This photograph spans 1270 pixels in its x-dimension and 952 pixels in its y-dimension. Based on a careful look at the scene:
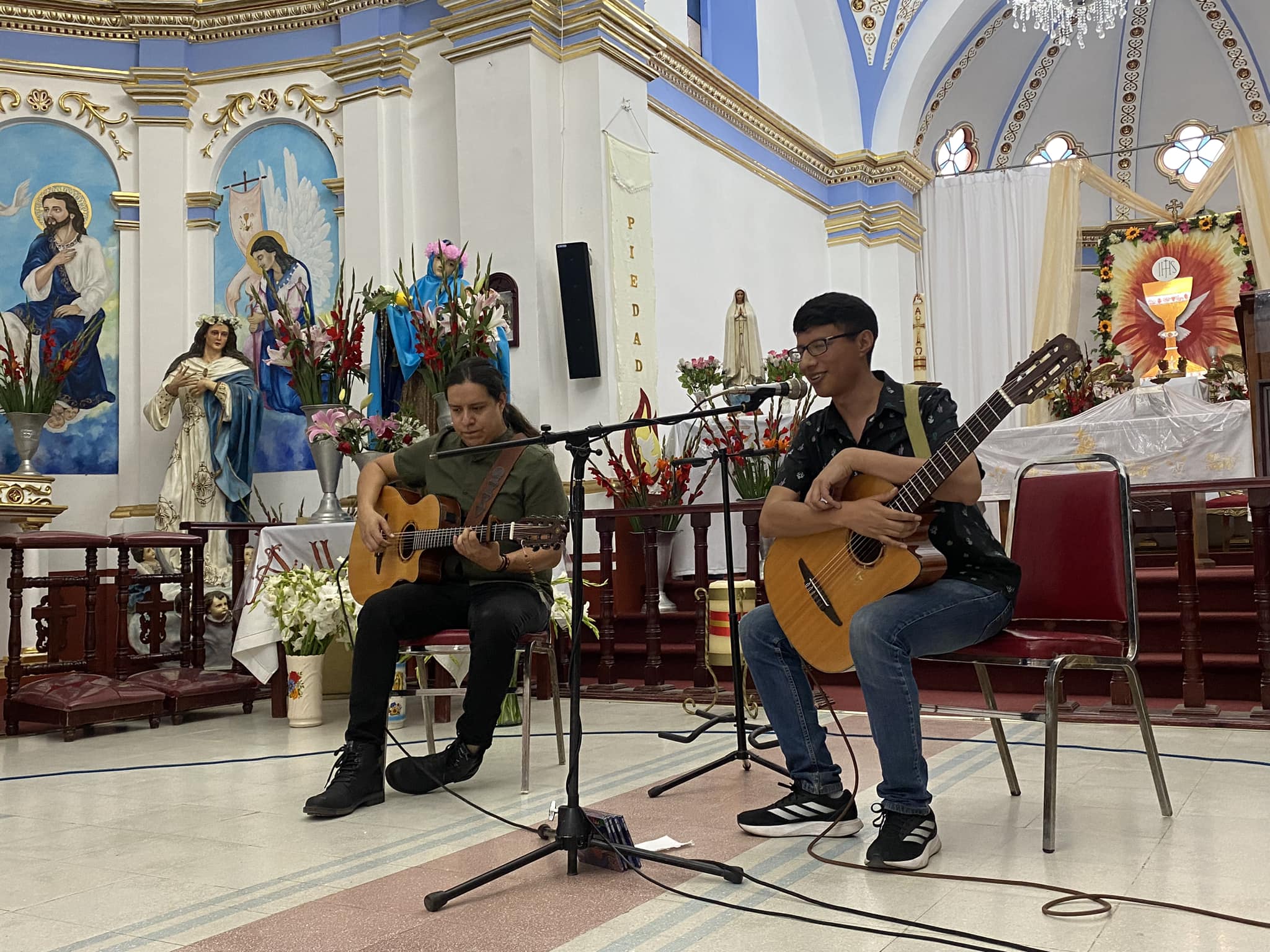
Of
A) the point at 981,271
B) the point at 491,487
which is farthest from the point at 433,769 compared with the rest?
the point at 981,271

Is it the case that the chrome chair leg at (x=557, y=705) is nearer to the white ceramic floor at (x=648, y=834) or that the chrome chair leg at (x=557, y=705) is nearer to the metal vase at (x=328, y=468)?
the white ceramic floor at (x=648, y=834)

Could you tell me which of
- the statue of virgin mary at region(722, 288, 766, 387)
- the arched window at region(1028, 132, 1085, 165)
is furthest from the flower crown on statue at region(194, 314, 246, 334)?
the arched window at region(1028, 132, 1085, 165)

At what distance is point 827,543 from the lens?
9.25 ft

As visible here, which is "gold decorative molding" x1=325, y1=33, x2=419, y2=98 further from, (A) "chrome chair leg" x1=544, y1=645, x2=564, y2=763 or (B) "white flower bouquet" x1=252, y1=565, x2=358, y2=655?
(A) "chrome chair leg" x1=544, y1=645, x2=564, y2=763

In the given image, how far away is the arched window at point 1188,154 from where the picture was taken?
45.8 feet

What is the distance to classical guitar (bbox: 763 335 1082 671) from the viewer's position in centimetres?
253

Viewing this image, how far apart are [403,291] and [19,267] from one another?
14.0 ft

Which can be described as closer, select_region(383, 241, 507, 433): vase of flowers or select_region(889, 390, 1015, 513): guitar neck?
select_region(889, 390, 1015, 513): guitar neck

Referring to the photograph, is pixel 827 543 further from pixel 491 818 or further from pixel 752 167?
pixel 752 167

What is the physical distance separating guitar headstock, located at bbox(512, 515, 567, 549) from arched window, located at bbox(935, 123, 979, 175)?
12.3m

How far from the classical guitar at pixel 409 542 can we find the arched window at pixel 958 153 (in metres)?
12.0

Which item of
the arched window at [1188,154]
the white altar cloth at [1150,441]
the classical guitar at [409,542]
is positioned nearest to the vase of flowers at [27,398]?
the classical guitar at [409,542]

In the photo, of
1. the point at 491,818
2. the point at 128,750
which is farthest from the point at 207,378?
the point at 491,818

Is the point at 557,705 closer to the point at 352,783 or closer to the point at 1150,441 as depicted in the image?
the point at 352,783
